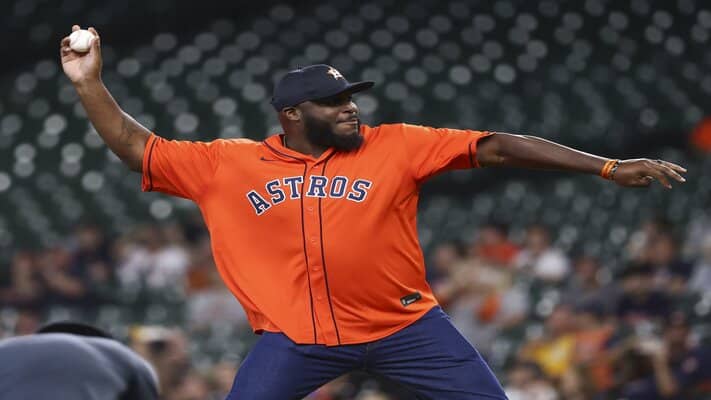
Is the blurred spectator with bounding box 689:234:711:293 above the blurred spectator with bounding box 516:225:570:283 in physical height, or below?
above

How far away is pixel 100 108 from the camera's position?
12.8 ft

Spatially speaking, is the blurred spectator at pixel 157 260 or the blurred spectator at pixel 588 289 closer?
the blurred spectator at pixel 588 289

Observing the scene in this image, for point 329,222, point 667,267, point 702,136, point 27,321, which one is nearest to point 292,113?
point 329,222

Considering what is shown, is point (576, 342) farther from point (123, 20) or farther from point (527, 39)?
point (123, 20)

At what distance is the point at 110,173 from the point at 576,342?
524 cm

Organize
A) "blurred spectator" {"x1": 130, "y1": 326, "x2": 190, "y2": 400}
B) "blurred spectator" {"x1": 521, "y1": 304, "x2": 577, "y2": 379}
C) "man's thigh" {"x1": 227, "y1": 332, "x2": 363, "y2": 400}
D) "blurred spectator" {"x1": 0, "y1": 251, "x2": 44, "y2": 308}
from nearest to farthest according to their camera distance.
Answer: "man's thigh" {"x1": 227, "y1": 332, "x2": 363, "y2": 400}
"blurred spectator" {"x1": 130, "y1": 326, "x2": 190, "y2": 400}
"blurred spectator" {"x1": 521, "y1": 304, "x2": 577, "y2": 379}
"blurred spectator" {"x1": 0, "y1": 251, "x2": 44, "y2": 308}

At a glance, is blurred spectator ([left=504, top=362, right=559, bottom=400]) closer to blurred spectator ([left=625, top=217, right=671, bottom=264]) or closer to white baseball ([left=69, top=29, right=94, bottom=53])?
blurred spectator ([left=625, top=217, right=671, bottom=264])

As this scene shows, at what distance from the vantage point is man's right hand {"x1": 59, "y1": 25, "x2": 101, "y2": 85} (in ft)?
12.8

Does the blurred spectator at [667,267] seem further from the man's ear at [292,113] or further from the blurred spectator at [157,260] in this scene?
the man's ear at [292,113]

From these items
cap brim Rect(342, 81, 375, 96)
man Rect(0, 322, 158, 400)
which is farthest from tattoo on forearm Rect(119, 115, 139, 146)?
man Rect(0, 322, 158, 400)

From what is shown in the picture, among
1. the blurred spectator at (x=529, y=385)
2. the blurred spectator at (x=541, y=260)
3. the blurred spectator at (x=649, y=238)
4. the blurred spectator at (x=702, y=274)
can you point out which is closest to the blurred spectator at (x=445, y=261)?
the blurred spectator at (x=541, y=260)

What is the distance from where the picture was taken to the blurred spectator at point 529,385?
6363 millimetres

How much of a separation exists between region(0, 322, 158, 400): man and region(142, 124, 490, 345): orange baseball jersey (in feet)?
2.03

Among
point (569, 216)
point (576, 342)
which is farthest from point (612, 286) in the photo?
point (569, 216)
